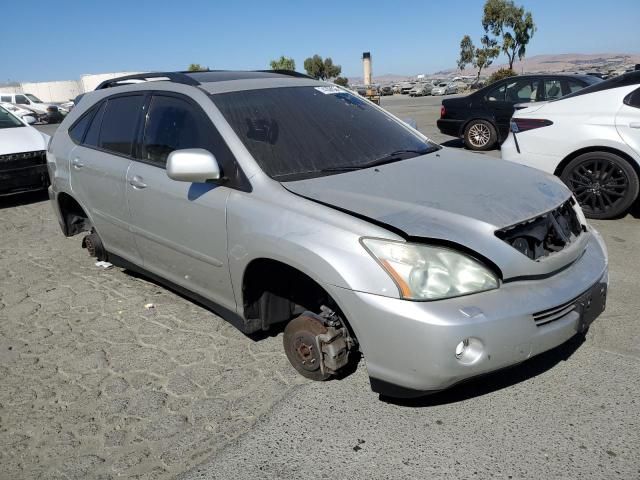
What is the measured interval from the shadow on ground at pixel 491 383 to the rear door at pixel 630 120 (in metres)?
3.15

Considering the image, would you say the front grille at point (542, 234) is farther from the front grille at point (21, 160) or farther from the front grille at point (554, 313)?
→ the front grille at point (21, 160)

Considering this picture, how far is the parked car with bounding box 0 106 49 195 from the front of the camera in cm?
741

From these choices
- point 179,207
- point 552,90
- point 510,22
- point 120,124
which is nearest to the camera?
point 179,207

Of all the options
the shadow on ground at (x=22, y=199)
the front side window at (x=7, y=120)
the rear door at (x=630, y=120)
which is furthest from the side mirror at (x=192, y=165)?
the front side window at (x=7, y=120)

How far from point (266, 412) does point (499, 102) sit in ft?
31.9

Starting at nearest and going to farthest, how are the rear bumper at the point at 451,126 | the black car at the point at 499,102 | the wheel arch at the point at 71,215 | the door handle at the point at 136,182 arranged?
the door handle at the point at 136,182 → the wheel arch at the point at 71,215 → the black car at the point at 499,102 → the rear bumper at the point at 451,126

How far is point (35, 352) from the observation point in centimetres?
352

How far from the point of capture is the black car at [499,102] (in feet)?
34.9

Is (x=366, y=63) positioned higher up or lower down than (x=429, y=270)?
higher up

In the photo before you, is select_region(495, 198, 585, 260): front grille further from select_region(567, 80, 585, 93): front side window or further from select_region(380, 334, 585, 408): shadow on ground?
select_region(567, 80, 585, 93): front side window

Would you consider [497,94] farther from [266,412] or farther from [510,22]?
[510,22]

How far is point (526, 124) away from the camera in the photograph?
5.89m

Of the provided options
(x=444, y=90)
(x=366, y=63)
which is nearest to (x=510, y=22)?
(x=444, y=90)

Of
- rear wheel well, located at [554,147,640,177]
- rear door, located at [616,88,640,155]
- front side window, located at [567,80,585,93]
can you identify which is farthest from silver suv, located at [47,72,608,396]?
front side window, located at [567,80,585,93]
